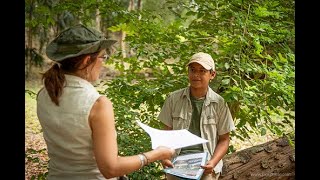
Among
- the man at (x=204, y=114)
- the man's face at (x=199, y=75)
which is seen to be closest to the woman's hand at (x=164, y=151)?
the man at (x=204, y=114)

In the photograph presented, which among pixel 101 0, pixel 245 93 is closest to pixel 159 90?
pixel 245 93

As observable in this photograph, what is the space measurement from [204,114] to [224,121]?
157mm

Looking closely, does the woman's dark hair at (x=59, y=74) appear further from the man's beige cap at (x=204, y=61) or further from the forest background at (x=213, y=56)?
the forest background at (x=213, y=56)

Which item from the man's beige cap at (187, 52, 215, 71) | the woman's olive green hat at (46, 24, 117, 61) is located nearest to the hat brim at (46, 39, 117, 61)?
the woman's olive green hat at (46, 24, 117, 61)

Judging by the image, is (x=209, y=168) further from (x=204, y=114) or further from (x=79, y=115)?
(x=79, y=115)

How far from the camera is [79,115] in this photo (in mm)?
1406

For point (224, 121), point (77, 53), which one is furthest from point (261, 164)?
point (77, 53)

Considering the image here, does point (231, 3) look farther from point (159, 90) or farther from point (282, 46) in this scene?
point (159, 90)

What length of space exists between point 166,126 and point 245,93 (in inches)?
27.2

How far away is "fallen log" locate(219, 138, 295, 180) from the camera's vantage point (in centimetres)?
298

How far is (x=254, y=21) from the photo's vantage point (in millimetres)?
2971

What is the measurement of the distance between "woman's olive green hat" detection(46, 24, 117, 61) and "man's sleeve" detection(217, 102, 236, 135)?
3.93ft
